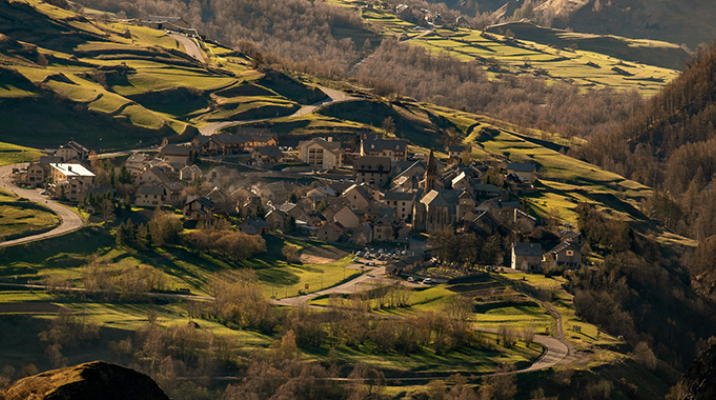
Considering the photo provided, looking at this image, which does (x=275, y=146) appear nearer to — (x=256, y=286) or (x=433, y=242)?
(x=433, y=242)

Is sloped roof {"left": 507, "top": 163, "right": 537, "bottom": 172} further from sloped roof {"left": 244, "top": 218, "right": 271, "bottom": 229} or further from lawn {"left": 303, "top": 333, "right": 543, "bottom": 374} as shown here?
lawn {"left": 303, "top": 333, "right": 543, "bottom": 374}

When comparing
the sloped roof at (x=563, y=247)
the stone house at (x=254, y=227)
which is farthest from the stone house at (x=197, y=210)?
the sloped roof at (x=563, y=247)

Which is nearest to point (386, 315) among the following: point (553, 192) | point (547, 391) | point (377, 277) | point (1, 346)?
point (377, 277)

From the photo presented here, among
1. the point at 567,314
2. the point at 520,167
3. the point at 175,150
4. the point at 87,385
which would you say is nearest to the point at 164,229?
the point at 175,150

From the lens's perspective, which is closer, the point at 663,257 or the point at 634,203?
the point at 663,257

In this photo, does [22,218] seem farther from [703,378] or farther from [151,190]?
[703,378]

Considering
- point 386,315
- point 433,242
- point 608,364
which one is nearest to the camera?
point 608,364

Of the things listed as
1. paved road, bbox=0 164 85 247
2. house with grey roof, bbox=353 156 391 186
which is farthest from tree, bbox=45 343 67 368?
house with grey roof, bbox=353 156 391 186
